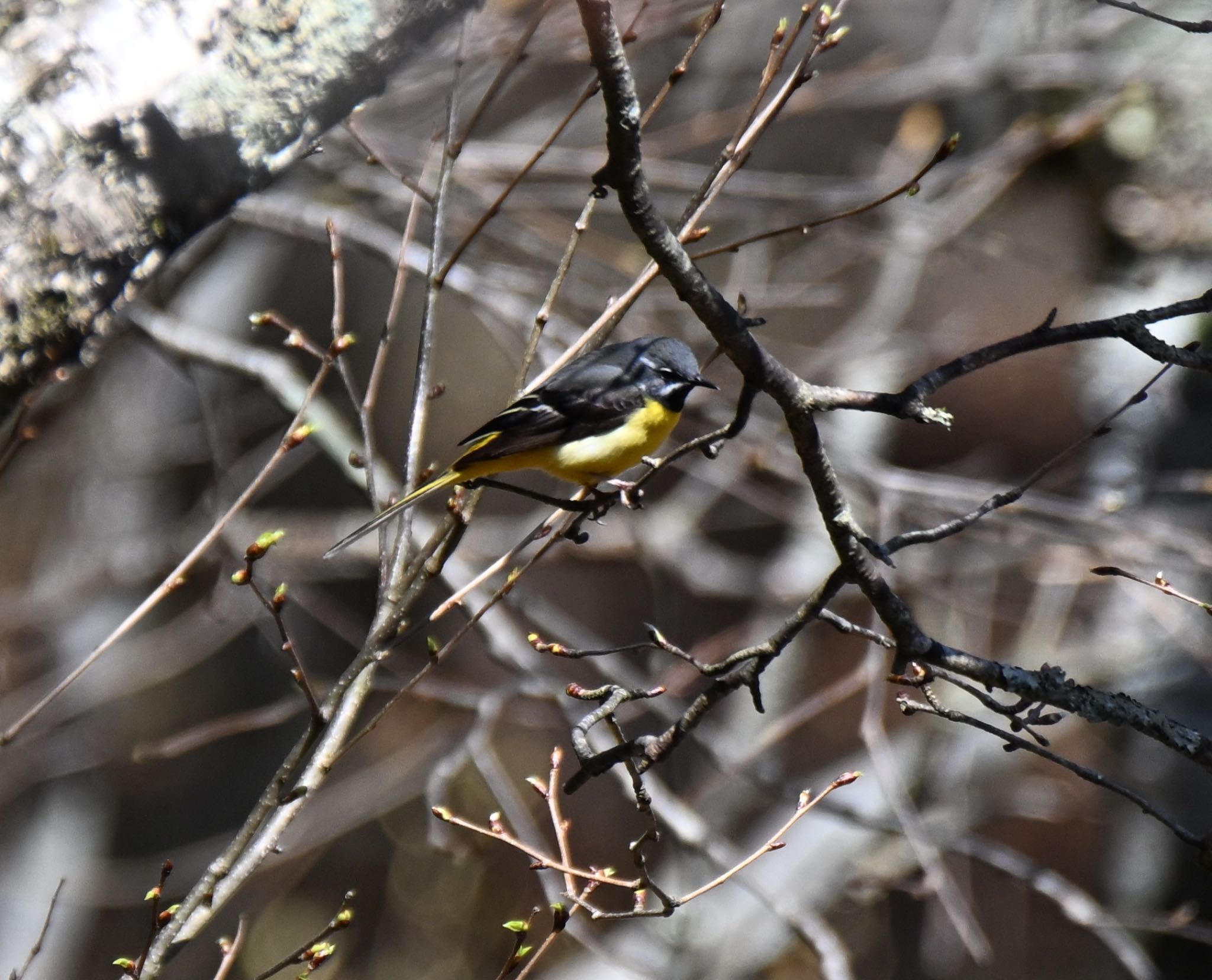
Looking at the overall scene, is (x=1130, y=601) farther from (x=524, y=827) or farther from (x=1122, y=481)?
(x=524, y=827)

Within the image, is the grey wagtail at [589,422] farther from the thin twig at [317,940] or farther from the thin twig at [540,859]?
the thin twig at [317,940]

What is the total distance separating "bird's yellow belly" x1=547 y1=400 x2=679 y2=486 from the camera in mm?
3152

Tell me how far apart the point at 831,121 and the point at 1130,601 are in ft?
27.4

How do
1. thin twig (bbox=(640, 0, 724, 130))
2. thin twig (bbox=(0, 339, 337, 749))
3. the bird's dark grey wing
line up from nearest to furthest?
thin twig (bbox=(0, 339, 337, 749)) < thin twig (bbox=(640, 0, 724, 130)) < the bird's dark grey wing

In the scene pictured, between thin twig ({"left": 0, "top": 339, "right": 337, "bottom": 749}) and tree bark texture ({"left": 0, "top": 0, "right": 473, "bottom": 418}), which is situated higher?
tree bark texture ({"left": 0, "top": 0, "right": 473, "bottom": 418})

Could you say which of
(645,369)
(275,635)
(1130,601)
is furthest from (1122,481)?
(275,635)

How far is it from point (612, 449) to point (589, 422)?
0.11 meters

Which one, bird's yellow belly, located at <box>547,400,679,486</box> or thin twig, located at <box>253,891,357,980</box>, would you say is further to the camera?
bird's yellow belly, located at <box>547,400,679,486</box>

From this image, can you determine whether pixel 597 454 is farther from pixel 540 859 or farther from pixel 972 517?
pixel 972 517

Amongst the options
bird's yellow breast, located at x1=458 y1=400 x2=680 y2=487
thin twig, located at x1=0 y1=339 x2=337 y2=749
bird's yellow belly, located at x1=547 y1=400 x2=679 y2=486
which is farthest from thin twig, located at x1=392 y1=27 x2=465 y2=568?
bird's yellow belly, located at x1=547 y1=400 x2=679 y2=486

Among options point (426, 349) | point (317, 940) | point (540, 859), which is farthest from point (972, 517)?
point (317, 940)

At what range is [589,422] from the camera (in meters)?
3.18

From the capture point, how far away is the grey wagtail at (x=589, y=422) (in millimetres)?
3078

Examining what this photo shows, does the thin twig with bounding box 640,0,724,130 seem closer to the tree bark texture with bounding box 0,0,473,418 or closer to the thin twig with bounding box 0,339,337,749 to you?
the tree bark texture with bounding box 0,0,473,418
